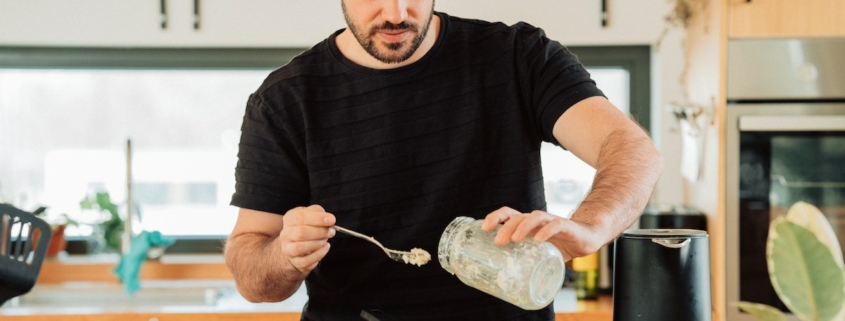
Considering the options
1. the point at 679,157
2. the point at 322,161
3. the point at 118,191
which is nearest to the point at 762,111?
the point at 679,157

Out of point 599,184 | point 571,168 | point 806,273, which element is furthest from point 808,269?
point 571,168

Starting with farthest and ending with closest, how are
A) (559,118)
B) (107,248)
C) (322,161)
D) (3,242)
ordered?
(107,248)
(322,161)
(559,118)
(3,242)

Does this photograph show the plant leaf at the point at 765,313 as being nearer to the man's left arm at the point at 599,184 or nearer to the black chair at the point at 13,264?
the man's left arm at the point at 599,184

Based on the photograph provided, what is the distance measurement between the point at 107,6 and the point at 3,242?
71.7 inches

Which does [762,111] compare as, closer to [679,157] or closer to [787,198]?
[787,198]

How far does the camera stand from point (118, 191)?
10.4 feet

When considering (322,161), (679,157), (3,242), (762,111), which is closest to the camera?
(3,242)

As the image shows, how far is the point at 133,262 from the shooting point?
9.20 feet

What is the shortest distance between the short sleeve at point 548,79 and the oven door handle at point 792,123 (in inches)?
43.0

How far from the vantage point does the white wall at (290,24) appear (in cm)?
286

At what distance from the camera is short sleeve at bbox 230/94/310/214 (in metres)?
1.55

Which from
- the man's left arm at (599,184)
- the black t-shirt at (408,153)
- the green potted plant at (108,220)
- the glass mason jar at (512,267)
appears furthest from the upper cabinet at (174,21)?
the glass mason jar at (512,267)

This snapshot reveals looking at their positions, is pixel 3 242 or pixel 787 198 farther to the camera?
pixel 787 198

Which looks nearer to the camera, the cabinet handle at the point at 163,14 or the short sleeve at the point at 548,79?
the short sleeve at the point at 548,79
